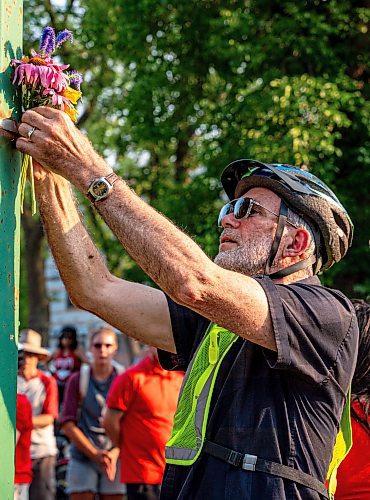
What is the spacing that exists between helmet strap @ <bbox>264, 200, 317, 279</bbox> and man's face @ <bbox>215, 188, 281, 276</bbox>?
0.6 inches

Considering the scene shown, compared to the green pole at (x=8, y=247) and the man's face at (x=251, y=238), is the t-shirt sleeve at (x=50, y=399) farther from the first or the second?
the green pole at (x=8, y=247)

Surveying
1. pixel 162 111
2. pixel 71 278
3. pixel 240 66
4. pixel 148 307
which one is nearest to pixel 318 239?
pixel 148 307

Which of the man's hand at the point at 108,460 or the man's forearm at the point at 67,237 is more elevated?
the man's forearm at the point at 67,237

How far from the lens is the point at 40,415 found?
949 cm

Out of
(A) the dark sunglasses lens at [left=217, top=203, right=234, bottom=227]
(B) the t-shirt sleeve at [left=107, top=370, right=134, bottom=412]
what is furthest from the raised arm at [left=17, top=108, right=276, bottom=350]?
(B) the t-shirt sleeve at [left=107, top=370, right=134, bottom=412]

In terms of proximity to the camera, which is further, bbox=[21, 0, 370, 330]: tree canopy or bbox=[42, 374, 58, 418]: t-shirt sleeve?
bbox=[21, 0, 370, 330]: tree canopy

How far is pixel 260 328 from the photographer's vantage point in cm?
295

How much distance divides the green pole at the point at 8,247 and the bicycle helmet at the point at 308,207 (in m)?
0.99

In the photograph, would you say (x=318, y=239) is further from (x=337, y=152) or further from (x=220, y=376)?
(x=337, y=152)

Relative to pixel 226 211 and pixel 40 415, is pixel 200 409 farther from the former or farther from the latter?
pixel 40 415

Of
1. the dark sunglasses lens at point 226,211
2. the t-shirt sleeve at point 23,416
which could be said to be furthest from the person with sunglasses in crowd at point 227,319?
the t-shirt sleeve at point 23,416

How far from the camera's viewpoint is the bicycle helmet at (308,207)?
11.5 feet

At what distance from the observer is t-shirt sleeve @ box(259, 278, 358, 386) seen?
9.79 ft

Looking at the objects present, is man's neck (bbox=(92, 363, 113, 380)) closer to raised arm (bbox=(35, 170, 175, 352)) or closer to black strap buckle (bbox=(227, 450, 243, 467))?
raised arm (bbox=(35, 170, 175, 352))
